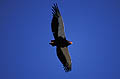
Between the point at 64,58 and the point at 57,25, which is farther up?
the point at 57,25

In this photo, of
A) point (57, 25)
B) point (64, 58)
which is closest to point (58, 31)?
point (57, 25)

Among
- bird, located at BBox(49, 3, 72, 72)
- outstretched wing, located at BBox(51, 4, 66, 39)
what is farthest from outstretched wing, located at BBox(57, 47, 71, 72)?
outstretched wing, located at BBox(51, 4, 66, 39)

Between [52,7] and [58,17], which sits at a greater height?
[52,7]

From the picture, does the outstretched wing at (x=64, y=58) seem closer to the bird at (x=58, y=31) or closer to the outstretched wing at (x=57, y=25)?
the bird at (x=58, y=31)

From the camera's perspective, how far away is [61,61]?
14.1 m

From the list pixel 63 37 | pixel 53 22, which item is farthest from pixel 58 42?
pixel 53 22

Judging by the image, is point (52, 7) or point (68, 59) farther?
point (68, 59)

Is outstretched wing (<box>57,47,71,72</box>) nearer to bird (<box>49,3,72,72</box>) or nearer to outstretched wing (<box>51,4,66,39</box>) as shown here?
bird (<box>49,3,72,72</box>)

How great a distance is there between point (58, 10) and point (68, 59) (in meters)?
4.09

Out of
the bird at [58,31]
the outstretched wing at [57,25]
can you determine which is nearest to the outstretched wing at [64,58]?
the bird at [58,31]

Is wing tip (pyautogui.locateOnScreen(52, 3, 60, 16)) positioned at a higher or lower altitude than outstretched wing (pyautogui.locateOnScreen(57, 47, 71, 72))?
higher

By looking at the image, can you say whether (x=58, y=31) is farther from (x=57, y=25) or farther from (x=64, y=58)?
(x=64, y=58)

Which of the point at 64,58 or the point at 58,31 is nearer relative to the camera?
the point at 58,31

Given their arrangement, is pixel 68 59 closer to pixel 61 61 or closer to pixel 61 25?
pixel 61 61
